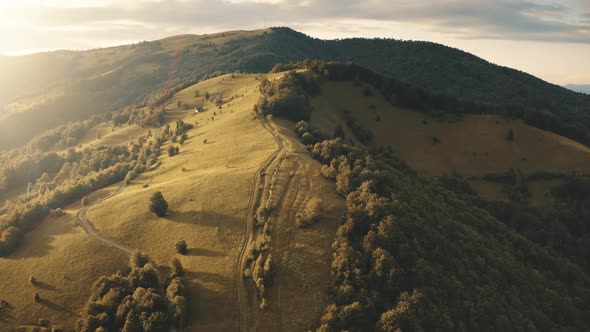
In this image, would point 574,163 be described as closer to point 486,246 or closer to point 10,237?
point 486,246

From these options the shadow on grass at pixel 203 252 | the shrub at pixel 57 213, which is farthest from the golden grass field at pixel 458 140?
the shrub at pixel 57 213

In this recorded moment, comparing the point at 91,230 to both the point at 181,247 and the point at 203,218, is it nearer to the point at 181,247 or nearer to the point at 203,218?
the point at 181,247

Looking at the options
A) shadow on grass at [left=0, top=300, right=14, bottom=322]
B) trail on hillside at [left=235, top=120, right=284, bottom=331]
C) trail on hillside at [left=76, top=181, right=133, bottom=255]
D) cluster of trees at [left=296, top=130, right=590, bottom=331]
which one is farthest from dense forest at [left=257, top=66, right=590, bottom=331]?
shadow on grass at [left=0, top=300, right=14, bottom=322]

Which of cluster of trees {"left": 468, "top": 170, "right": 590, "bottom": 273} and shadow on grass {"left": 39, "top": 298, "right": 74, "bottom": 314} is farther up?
shadow on grass {"left": 39, "top": 298, "right": 74, "bottom": 314}

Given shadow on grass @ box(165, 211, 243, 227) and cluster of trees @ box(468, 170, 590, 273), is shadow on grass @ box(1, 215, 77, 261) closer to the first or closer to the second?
shadow on grass @ box(165, 211, 243, 227)

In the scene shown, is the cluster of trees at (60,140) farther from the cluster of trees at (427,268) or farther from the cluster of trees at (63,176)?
the cluster of trees at (427,268)

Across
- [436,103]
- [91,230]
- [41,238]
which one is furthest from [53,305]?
[436,103]

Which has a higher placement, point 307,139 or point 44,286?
point 307,139
